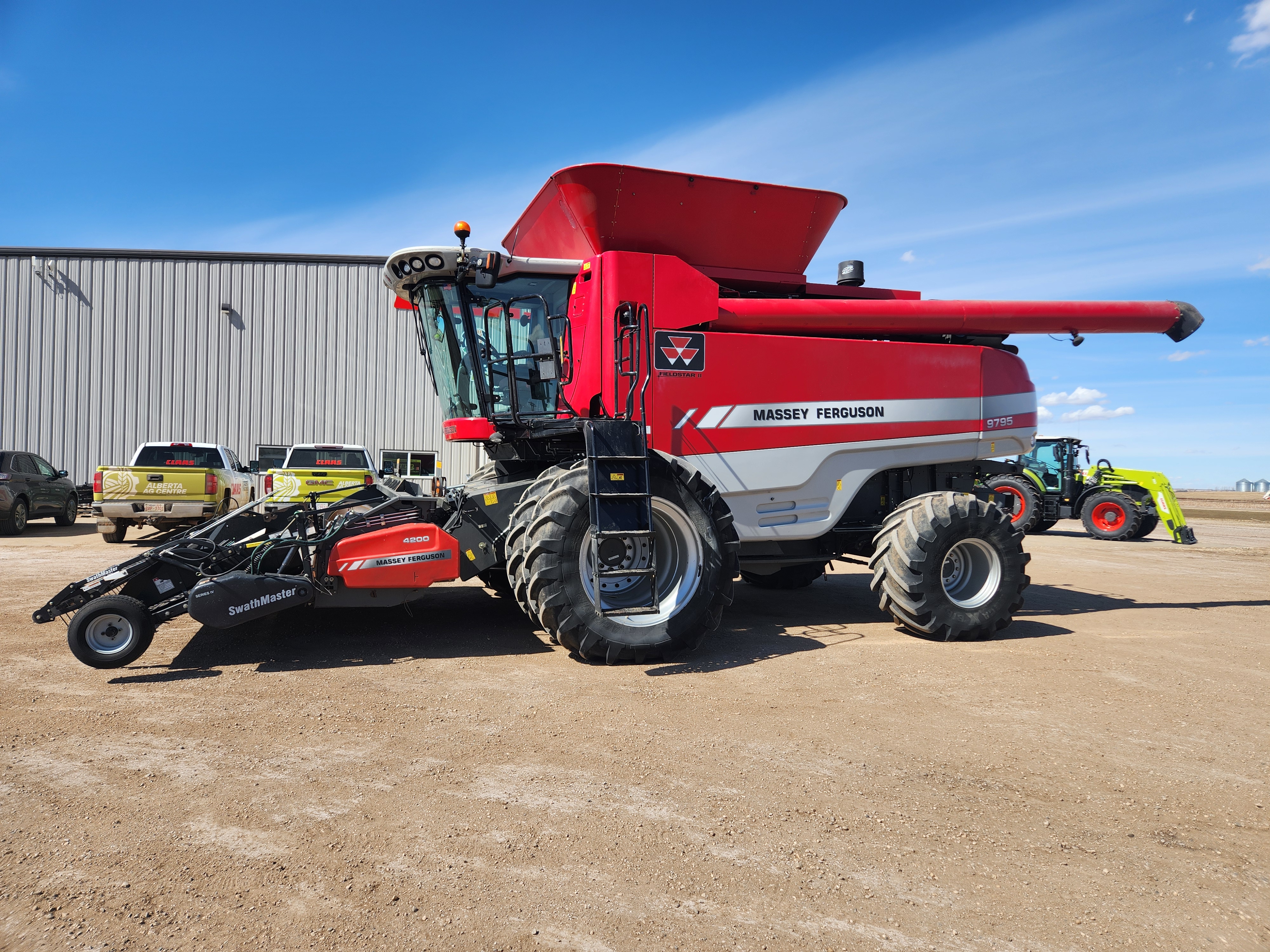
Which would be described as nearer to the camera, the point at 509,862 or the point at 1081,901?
the point at 1081,901

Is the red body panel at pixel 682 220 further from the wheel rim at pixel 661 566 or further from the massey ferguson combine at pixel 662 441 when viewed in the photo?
the wheel rim at pixel 661 566

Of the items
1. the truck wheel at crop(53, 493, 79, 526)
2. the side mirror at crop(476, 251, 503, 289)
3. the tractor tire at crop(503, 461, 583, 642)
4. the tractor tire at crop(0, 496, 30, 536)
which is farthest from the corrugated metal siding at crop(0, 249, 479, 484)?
the tractor tire at crop(503, 461, 583, 642)

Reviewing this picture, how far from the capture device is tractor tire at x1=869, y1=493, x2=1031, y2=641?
5898 millimetres

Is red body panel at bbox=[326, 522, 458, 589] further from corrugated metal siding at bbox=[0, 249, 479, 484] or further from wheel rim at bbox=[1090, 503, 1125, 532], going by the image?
wheel rim at bbox=[1090, 503, 1125, 532]

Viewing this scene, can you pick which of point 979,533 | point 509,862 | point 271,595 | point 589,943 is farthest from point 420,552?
point 979,533

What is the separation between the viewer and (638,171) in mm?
5629

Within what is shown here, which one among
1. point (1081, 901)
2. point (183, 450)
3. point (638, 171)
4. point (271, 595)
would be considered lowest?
point (1081, 901)

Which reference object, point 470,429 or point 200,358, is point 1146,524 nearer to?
point 470,429

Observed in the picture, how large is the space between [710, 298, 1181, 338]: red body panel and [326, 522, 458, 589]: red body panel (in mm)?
2778

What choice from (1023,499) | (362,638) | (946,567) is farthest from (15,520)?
(1023,499)

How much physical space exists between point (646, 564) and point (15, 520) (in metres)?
13.9

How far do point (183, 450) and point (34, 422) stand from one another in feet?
31.0

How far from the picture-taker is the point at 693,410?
5.81 meters

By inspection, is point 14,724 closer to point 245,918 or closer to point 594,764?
point 245,918
